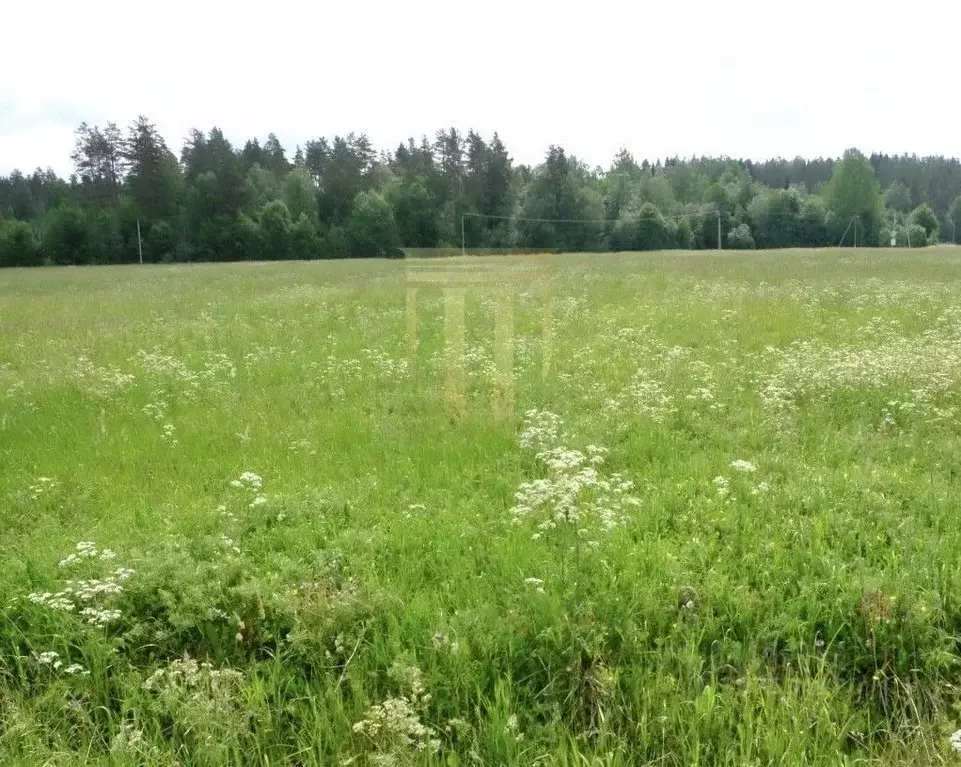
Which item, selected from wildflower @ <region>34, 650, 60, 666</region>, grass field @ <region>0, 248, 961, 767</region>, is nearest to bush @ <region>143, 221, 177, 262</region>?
grass field @ <region>0, 248, 961, 767</region>

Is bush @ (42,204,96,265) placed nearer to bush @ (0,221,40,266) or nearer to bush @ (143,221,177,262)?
bush @ (0,221,40,266)

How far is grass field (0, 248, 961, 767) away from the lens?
3443 millimetres

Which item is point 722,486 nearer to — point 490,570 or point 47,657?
point 490,570

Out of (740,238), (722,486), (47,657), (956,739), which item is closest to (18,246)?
(47,657)

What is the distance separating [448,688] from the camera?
3.63 meters

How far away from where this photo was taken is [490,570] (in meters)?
4.60

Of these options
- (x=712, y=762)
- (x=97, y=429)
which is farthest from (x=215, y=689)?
(x=97, y=429)

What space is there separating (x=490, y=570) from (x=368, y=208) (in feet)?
255

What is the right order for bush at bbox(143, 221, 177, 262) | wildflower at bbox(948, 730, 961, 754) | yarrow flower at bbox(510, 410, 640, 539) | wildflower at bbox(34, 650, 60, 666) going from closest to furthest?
wildflower at bbox(948, 730, 961, 754), wildflower at bbox(34, 650, 60, 666), yarrow flower at bbox(510, 410, 640, 539), bush at bbox(143, 221, 177, 262)

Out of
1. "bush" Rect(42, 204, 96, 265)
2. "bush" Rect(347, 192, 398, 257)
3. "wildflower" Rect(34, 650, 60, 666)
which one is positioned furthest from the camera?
"bush" Rect(347, 192, 398, 257)

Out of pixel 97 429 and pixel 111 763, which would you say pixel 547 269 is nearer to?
pixel 97 429

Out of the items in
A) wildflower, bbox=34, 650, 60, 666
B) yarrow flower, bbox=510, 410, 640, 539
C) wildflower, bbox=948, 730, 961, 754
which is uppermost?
yarrow flower, bbox=510, 410, 640, 539

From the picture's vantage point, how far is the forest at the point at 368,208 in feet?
240

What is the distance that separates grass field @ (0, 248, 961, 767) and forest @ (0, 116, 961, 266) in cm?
6906
